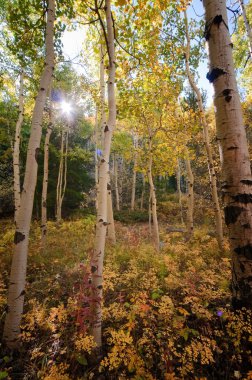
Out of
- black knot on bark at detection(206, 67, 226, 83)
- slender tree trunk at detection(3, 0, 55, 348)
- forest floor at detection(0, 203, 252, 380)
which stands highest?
black knot on bark at detection(206, 67, 226, 83)

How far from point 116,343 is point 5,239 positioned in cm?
812

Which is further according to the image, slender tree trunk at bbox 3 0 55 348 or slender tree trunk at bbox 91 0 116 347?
slender tree trunk at bbox 3 0 55 348

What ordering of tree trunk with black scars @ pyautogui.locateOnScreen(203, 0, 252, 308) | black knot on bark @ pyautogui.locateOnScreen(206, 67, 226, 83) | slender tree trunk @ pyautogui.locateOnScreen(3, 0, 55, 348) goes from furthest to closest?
slender tree trunk @ pyautogui.locateOnScreen(3, 0, 55, 348) < black knot on bark @ pyautogui.locateOnScreen(206, 67, 226, 83) < tree trunk with black scars @ pyautogui.locateOnScreen(203, 0, 252, 308)

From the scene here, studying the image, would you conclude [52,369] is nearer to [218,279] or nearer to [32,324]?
[32,324]

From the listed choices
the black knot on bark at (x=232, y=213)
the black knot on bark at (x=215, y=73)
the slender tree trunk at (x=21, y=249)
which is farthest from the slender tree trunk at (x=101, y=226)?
the black knot on bark at (x=232, y=213)

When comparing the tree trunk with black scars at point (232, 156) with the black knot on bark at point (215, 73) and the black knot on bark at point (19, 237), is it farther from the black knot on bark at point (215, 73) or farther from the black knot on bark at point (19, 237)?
the black knot on bark at point (19, 237)

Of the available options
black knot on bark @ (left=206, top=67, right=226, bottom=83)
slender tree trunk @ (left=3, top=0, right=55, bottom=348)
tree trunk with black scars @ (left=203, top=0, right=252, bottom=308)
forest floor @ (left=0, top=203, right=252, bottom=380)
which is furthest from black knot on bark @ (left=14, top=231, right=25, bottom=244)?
black knot on bark @ (left=206, top=67, right=226, bottom=83)

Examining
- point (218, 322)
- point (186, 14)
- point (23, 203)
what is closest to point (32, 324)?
point (23, 203)

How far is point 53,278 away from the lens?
4.99 meters

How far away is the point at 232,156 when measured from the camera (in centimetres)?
208

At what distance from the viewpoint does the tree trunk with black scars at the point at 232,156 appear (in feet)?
6.66

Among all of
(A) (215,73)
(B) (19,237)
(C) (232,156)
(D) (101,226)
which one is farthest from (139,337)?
(A) (215,73)

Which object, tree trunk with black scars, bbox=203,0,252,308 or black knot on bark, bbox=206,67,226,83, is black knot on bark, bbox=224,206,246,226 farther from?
black knot on bark, bbox=206,67,226,83

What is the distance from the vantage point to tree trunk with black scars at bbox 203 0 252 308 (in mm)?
2029
